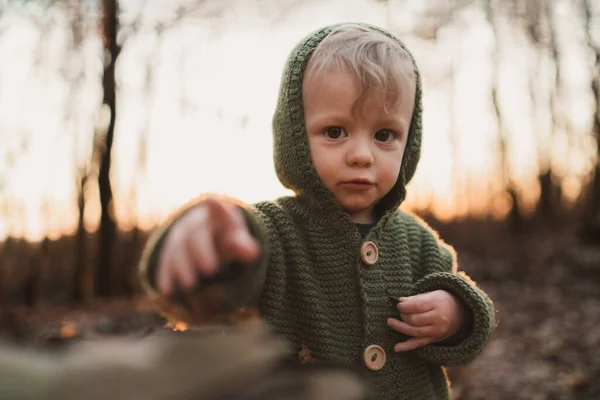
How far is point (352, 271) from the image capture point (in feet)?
5.54

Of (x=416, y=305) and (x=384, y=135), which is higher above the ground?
(x=384, y=135)

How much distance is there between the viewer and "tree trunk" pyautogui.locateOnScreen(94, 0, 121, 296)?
898cm

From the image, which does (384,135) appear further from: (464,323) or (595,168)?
(595,168)

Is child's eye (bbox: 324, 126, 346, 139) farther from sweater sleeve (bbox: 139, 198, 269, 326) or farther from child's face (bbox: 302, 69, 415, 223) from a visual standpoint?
sweater sleeve (bbox: 139, 198, 269, 326)

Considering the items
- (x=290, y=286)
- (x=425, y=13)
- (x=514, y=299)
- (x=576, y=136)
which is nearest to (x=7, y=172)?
(x=290, y=286)

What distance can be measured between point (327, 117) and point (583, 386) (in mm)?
3740

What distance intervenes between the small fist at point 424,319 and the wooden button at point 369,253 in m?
0.15

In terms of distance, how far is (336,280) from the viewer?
1.67 m

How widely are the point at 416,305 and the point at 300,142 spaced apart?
0.58 m

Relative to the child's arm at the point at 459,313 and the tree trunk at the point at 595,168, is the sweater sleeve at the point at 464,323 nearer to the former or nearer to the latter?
the child's arm at the point at 459,313

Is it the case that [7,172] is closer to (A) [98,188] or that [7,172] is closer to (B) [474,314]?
(A) [98,188]

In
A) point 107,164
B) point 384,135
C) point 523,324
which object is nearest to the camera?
point 384,135

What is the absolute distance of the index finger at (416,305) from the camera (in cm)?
166

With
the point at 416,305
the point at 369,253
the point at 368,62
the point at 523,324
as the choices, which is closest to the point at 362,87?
the point at 368,62
